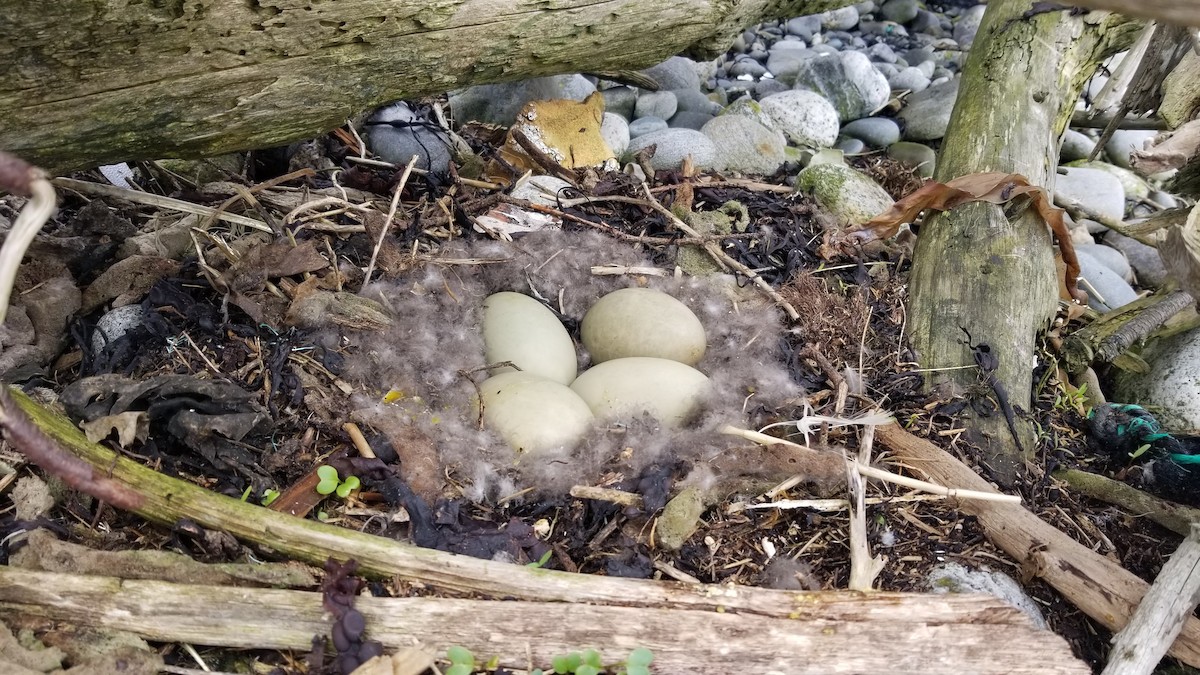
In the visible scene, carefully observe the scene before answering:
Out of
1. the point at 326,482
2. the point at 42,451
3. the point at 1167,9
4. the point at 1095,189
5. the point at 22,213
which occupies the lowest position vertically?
the point at 1095,189

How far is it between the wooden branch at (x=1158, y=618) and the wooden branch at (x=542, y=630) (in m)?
0.33

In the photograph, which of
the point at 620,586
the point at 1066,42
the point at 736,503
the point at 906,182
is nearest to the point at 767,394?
the point at 736,503

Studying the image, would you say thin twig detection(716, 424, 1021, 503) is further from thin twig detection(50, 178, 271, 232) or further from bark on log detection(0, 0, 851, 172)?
thin twig detection(50, 178, 271, 232)

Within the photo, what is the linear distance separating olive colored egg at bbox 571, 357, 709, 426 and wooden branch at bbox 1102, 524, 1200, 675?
128 cm

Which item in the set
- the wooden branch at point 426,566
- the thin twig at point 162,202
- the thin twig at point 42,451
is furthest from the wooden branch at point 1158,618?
the thin twig at point 162,202

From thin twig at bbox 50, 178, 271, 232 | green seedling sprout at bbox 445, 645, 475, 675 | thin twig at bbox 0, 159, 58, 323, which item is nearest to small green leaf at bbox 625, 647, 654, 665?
green seedling sprout at bbox 445, 645, 475, 675

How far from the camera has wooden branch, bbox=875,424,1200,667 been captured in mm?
2215

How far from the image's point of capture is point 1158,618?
2102 millimetres

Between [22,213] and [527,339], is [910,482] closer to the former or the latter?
[527,339]

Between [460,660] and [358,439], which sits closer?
[460,660]

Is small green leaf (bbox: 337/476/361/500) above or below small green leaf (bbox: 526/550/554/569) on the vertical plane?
above

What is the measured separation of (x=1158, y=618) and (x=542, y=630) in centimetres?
156

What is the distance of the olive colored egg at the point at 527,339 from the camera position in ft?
9.38

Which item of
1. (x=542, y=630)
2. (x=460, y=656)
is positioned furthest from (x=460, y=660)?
(x=542, y=630)
